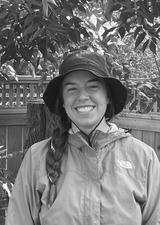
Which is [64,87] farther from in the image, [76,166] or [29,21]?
[29,21]

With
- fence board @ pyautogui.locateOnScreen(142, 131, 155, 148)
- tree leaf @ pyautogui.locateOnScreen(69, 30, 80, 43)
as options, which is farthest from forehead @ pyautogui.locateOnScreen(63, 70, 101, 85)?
fence board @ pyautogui.locateOnScreen(142, 131, 155, 148)

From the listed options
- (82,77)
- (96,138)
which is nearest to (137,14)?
(82,77)

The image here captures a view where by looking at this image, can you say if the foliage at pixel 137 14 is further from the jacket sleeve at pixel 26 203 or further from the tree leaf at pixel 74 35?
the jacket sleeve at pixel 26 203

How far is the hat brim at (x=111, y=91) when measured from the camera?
2089 millimetres

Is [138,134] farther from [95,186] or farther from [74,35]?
[95,186]

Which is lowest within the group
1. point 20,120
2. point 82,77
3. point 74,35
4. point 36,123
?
point 20,120

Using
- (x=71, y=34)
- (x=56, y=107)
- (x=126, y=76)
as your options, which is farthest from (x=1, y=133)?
(x=56, y=107)

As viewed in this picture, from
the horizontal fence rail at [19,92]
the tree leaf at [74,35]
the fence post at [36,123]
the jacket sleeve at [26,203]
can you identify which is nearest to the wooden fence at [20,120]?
the horizontal fence rail at [19,92]

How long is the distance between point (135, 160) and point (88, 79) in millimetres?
384

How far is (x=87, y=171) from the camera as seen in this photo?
1.95 meters

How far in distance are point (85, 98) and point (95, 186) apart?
360 mm

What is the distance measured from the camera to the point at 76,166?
6.48ft

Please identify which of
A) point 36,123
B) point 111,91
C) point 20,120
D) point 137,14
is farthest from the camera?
point 20,120

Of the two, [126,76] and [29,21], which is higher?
[29,21]
